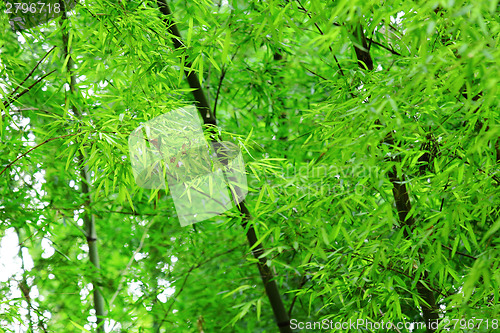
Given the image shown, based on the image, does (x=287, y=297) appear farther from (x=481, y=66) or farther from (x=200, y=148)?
(x=481, y=66)

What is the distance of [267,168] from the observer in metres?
1.81

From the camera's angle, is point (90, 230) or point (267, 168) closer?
point (267, 168)

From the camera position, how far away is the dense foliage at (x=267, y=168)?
1168 millimetres

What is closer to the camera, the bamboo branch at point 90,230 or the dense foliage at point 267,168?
the dense foliage at point 267,168

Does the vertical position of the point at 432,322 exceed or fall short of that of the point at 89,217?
it falls short

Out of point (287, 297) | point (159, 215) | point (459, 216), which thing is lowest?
point (287, 297)

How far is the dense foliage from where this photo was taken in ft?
3.83

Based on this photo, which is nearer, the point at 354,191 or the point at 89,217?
the point at 354,191

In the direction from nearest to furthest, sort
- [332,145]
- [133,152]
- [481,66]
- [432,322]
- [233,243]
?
[481,66], [332,145], [133,152], [432,322], [233,243]

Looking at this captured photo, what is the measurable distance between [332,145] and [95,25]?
108 cm

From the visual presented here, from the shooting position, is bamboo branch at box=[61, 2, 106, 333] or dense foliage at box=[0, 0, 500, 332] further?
bamboo branch at box=[61, 2, 106, 333]

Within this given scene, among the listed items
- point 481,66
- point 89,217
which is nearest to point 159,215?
point 89,217

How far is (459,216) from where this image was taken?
1231 millimetres

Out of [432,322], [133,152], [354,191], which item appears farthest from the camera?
[432,322]
